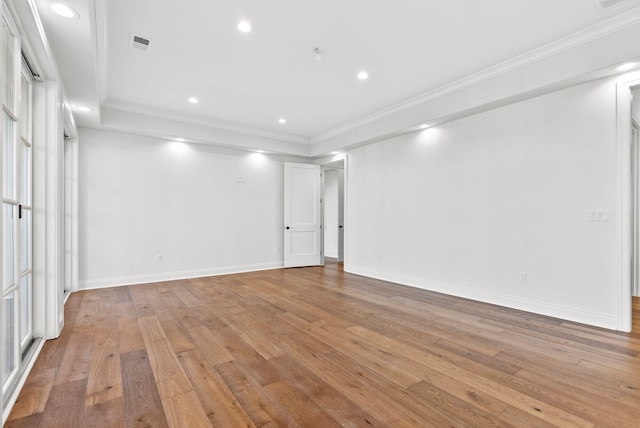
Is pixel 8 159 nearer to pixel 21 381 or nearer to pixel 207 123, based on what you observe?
pixel 21 381

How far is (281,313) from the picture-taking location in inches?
140

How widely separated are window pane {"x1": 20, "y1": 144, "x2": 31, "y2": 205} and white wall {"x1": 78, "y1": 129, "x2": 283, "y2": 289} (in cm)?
249

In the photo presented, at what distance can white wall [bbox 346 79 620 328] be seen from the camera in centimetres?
317

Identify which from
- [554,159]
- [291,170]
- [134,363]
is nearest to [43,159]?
[134,363]

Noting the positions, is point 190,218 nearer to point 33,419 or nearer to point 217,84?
point 217,84

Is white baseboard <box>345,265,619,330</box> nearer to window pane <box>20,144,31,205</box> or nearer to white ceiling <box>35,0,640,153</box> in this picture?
white ceiling <box>35,0,640,153</box>

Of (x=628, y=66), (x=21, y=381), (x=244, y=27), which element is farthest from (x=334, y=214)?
(x=21, y=381)

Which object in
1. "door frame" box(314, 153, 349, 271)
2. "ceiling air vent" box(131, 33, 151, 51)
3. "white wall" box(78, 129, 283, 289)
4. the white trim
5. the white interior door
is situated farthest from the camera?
the white interior door

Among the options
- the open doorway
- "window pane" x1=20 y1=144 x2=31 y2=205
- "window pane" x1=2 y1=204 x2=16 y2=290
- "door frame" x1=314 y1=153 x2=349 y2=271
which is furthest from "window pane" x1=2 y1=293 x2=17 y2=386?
the open doorway

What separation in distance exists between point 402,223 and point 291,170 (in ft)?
9.09

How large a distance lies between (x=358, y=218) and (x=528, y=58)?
3562 mm

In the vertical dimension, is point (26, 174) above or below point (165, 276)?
above

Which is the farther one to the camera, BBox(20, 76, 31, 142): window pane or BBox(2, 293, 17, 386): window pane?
BBox(20, 76, 31, 142): window pane

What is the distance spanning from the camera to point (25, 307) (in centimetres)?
254
